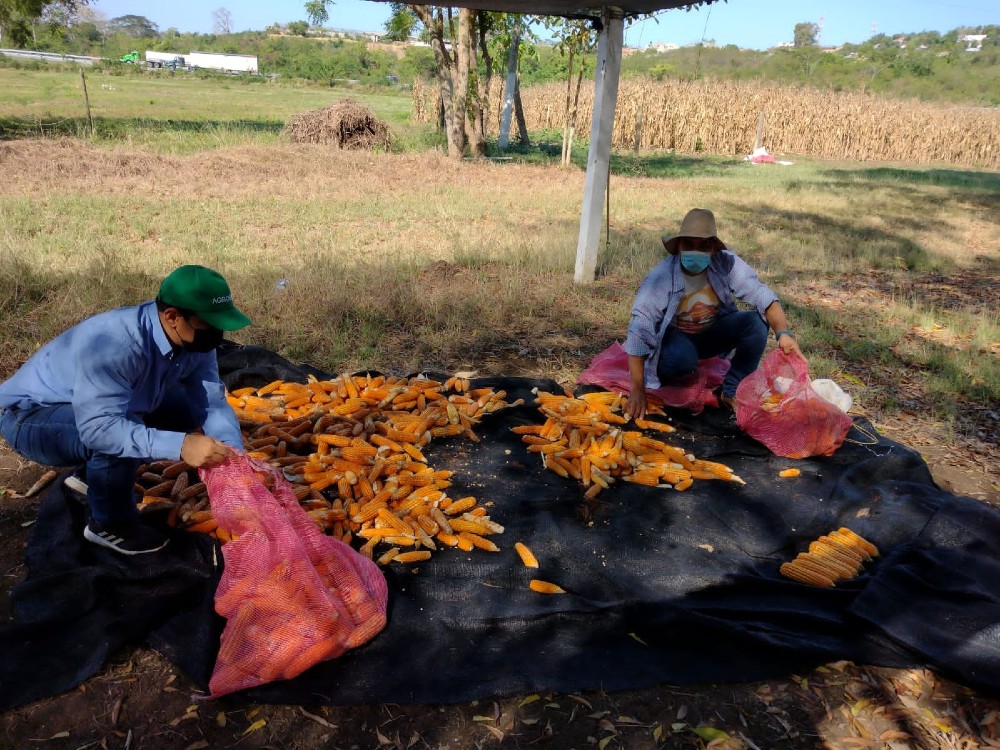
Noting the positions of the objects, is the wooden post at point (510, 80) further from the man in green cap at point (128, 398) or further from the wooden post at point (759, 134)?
the man in green cap at point (128, 398)

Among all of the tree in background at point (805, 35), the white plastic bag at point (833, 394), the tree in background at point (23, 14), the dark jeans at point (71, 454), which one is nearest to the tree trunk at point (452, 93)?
the tree in background at point (23, 14)

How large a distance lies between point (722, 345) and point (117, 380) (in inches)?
145

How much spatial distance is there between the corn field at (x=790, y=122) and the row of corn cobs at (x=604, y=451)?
22617 mm

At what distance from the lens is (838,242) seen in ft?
35.7

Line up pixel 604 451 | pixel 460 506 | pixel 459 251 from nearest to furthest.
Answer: pixel 460 506 → pixel 604 451 → pixel 459 251

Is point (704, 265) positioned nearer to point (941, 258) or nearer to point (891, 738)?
point (891, 738)

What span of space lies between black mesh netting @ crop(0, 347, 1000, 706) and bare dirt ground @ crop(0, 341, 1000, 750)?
0.06 metres

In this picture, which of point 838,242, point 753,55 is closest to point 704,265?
point 838,242

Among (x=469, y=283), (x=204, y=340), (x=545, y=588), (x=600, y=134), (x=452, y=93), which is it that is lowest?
(x=545, y=588)

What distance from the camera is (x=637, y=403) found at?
451cm

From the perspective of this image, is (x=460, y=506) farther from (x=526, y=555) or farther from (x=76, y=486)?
(x=76, y=486)

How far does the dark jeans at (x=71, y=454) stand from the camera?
2.99 m

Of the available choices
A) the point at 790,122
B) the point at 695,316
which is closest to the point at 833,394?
the point at 695,316

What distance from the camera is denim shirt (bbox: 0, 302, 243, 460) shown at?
8.77 ft
